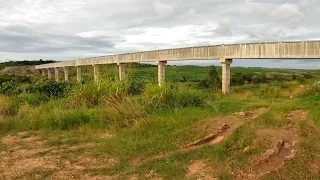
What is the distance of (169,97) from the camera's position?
8.77 metres

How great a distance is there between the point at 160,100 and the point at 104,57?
20.2 meters

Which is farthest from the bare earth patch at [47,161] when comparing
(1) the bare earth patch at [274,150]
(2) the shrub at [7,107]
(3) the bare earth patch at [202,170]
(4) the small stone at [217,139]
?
(2) the shrub at [7,107]

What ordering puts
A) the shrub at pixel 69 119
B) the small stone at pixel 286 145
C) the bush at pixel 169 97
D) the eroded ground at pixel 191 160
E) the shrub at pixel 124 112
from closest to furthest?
the eroded ground at pixel 191 160 → the small stone at pixel 286 145 → the shrub at pixel 124 112 → the shrub at pixel 69 119 → the bush at pixel 169 97

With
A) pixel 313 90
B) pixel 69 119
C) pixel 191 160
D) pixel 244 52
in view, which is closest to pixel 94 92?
pixel 69 119

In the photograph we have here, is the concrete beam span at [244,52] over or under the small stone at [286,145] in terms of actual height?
over

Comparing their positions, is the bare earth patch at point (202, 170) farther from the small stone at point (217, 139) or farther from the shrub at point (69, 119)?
the shrub at point (69, 119)

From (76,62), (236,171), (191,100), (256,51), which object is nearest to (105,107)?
(191,100)

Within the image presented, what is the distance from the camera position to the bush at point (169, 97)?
8531 millimetres

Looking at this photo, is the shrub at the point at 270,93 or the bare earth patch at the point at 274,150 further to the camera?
the shrub at the point at 270,93

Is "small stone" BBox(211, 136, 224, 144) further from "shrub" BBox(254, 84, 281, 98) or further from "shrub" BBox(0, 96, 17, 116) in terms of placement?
"shrub" BBox(254, 84, 281, 98)

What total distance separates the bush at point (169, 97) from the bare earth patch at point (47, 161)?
262cm

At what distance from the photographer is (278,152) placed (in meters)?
4.95

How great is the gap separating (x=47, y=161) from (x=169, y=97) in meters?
4.09

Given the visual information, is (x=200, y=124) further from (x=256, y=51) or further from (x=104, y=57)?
(x=104, y=57)
